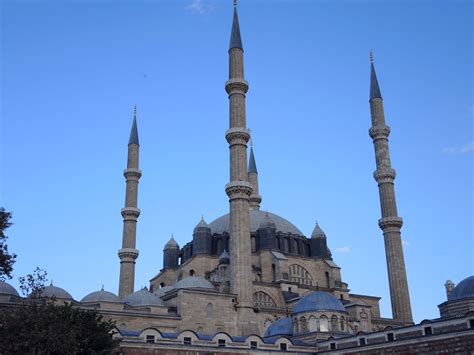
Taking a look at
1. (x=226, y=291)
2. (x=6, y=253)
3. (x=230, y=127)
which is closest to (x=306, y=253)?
(x=226, y=291)

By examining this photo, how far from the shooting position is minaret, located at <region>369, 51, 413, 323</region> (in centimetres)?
3148

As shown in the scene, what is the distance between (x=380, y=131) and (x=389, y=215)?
539cm

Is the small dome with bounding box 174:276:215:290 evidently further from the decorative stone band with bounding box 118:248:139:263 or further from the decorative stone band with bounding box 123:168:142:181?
the decorative stone band with bounding box 123:168:142:181

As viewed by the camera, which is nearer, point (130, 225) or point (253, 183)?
point (130, 225)

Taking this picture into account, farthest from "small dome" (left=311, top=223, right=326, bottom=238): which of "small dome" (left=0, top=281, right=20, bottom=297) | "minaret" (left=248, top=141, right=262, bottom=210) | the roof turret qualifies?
"small dome" (left=0, top=281, right=20, bottom=297)

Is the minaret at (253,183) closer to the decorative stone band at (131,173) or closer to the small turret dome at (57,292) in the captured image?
the decorative stone band at (131,173)

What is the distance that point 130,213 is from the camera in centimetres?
3409

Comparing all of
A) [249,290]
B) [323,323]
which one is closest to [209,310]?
[249,290]

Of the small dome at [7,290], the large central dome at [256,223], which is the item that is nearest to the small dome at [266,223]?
the large central dome at [256,223]

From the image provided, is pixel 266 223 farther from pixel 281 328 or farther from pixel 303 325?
pixel 303 325

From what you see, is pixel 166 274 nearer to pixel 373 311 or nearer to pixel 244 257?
pixel 244 257

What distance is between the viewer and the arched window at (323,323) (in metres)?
25.0

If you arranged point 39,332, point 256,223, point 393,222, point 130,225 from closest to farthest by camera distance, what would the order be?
1. point 39,332
2. point 393,222
3. point 130,225
4. point 256,223

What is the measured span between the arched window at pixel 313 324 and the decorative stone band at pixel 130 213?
44.5ft
